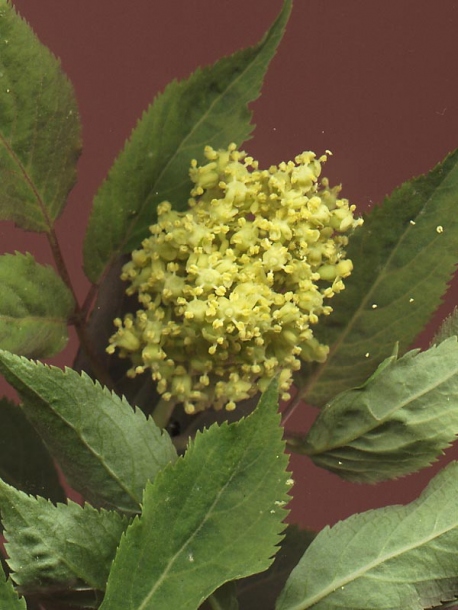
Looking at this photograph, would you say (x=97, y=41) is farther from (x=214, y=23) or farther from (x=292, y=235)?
(x=292, y=235)

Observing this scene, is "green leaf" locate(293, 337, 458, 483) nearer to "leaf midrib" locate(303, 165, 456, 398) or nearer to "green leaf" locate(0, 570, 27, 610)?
"leaf midrib" locate(303, 165, 456, 398)

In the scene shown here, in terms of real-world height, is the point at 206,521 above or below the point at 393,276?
below

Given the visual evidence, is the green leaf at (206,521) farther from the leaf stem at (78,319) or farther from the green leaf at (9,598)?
the leaf stem at (78,319)

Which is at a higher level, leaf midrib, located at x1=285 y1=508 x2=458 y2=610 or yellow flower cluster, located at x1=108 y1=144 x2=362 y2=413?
yellow flower cluster, located at x1=108 y1=144 x2=362 y2=413

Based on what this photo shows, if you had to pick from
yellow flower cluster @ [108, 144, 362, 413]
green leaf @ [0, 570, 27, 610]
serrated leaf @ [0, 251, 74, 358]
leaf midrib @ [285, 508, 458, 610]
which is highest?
yellow flower cluster @ [108, 144, 362, 413]

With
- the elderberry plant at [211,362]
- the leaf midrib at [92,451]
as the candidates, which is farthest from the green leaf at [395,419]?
the leaf midrib at [92,451]

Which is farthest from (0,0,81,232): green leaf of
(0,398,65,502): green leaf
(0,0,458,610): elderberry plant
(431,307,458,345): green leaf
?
(431,307,458,345): green leaf

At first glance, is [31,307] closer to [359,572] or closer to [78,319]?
[78,319]

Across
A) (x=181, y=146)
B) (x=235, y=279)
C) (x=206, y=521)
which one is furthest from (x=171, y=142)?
(x=206, y=521)
